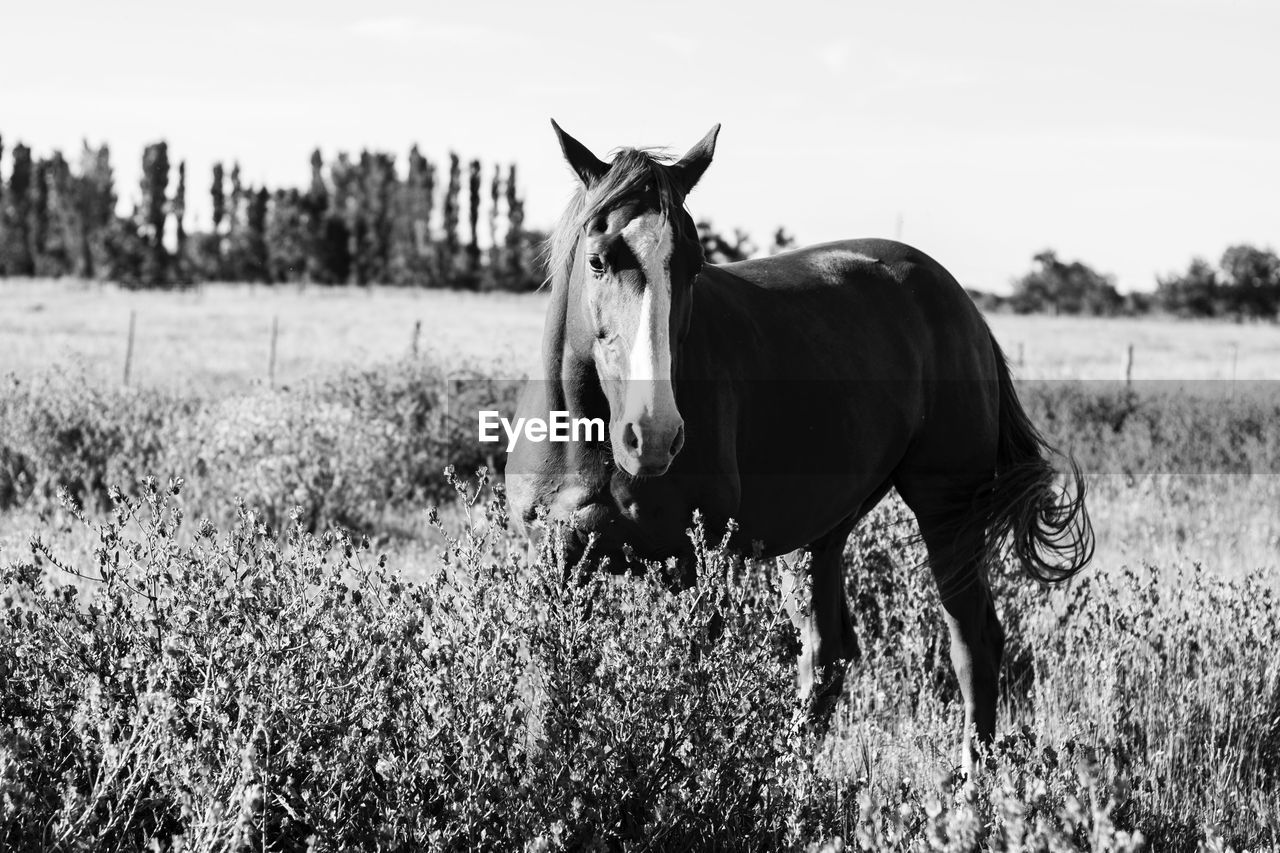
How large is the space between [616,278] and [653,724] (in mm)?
1227

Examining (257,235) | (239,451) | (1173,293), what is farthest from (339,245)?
(239,451)

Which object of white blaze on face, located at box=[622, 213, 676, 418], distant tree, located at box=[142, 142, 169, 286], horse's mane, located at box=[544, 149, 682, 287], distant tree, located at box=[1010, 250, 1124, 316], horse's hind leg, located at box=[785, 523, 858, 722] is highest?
distant tree, located at box=[142, 142, 169, 286]

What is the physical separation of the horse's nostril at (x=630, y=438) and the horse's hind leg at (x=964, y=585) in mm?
2226

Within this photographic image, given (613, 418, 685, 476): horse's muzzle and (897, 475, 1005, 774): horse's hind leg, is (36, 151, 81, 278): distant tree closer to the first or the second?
(897, 475, 1005, 774): horse's hind leg

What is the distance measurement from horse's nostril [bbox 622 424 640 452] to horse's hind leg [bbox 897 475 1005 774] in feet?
7.30

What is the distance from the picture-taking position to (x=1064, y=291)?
69.9 metres

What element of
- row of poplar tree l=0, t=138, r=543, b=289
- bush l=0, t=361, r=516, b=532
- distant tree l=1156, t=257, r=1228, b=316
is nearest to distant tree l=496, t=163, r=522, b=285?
row of poplar tree l=0, t=138, r=543, b=289

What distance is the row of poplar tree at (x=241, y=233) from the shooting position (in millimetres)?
67750

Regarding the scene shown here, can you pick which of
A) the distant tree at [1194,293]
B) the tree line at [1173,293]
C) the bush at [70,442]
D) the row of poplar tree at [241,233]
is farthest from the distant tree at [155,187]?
the bush at [70,442]

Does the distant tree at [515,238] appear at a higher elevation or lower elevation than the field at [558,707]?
higher

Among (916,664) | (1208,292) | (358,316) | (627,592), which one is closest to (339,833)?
(627,592)

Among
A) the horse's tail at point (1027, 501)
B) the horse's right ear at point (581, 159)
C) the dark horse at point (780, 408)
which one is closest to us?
the dark horse at point (780, 408)

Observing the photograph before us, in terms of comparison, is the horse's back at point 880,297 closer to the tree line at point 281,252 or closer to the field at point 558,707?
the field at point 558,707

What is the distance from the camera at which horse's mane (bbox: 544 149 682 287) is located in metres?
3.25
